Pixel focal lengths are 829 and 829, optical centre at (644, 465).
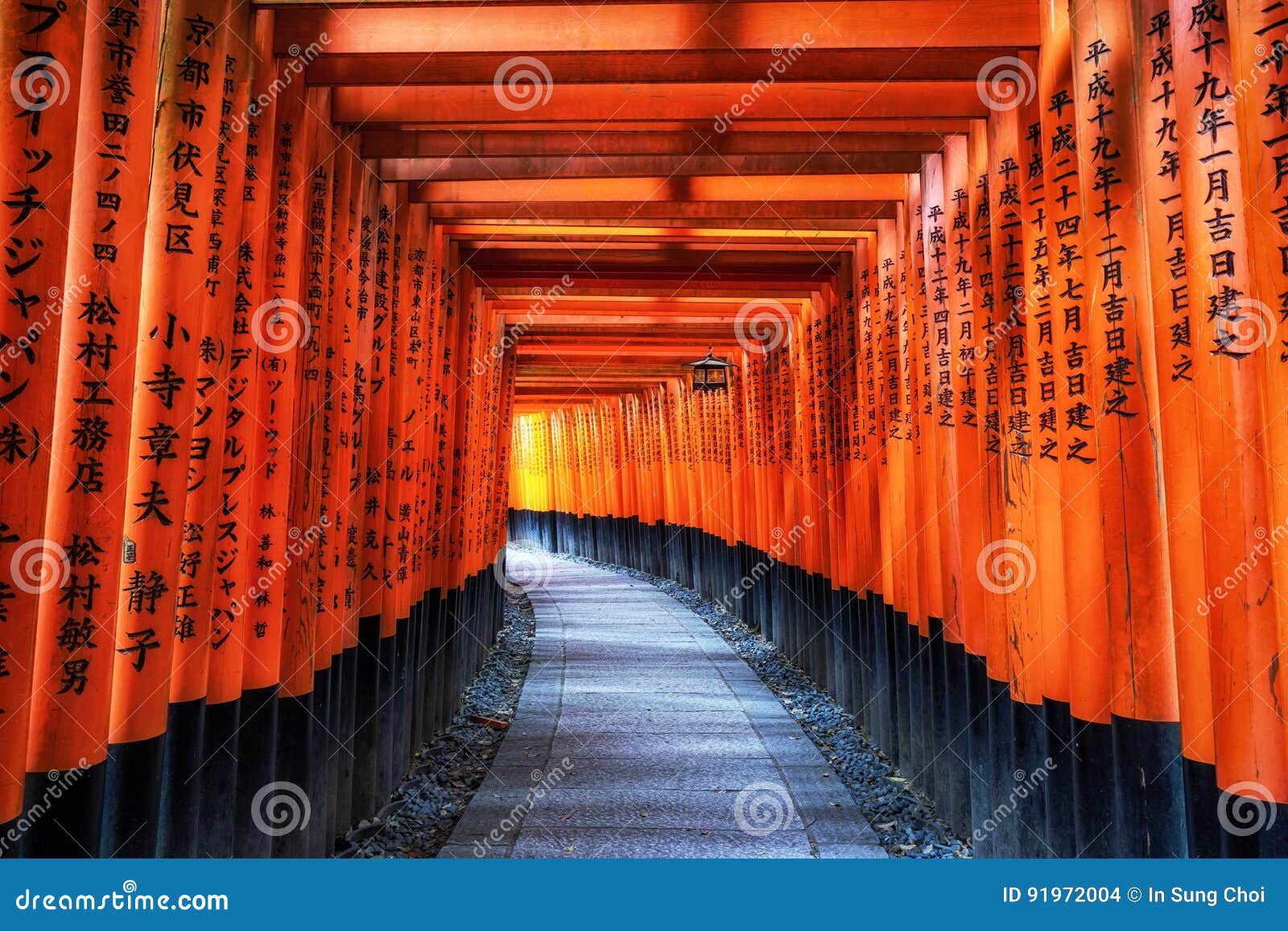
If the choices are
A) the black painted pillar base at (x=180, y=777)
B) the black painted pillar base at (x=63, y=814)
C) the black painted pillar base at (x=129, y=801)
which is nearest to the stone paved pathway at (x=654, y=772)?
the black painted pillar base at (x=180, y=777)

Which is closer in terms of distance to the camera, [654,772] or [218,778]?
[218,778]

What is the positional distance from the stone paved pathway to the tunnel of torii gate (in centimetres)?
75

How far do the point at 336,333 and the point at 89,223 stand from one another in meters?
1.97

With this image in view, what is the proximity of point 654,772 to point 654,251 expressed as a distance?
4.39 meters

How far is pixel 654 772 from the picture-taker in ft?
18.8

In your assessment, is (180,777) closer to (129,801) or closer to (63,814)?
(129,801)

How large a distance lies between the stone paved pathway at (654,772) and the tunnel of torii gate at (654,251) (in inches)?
29.4

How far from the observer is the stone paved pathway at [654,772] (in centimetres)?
457

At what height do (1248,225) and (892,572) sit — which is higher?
(1248,225)

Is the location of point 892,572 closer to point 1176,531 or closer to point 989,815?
point 989,815

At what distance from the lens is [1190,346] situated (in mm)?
2541

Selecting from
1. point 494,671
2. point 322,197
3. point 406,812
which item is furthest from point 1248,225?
point 494,671

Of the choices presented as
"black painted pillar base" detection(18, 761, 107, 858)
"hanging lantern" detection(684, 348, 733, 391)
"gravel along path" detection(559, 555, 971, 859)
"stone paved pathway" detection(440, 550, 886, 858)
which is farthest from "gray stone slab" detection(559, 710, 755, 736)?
"black painted pillar base" detection(18, 761, 107, 858)

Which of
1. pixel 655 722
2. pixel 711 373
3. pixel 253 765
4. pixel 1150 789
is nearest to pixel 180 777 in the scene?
pixel 253 765
